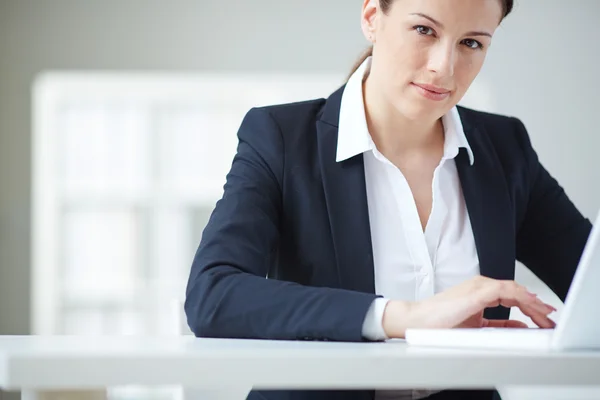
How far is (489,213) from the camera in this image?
1.62m

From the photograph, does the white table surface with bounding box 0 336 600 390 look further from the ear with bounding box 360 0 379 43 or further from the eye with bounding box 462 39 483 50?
the ear with bounding box 360 0 379 43

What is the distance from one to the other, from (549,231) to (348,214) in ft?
1.56

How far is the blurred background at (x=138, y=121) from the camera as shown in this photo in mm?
5137

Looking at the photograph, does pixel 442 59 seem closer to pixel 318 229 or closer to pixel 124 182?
pixel 318 229

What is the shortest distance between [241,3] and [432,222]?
13.2ft

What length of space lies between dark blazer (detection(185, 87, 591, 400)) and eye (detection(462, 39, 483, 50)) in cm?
24

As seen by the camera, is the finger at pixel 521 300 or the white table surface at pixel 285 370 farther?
the finger at pixel 521 300

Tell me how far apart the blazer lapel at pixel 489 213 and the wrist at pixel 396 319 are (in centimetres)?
54

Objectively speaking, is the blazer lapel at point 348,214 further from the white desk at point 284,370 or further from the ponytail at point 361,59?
the white desk at point 284,370

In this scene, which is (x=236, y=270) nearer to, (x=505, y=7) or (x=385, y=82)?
(x=385, y=82)

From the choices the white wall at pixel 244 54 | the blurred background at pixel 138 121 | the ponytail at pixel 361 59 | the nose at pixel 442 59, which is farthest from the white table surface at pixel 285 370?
the white wall at pixel 244 54

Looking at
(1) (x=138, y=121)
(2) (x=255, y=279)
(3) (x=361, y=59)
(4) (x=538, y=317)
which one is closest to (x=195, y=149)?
(1) (x=138, y=121)

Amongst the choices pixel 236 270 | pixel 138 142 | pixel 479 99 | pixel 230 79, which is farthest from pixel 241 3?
pixel 236 270

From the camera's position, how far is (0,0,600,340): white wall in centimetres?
522
